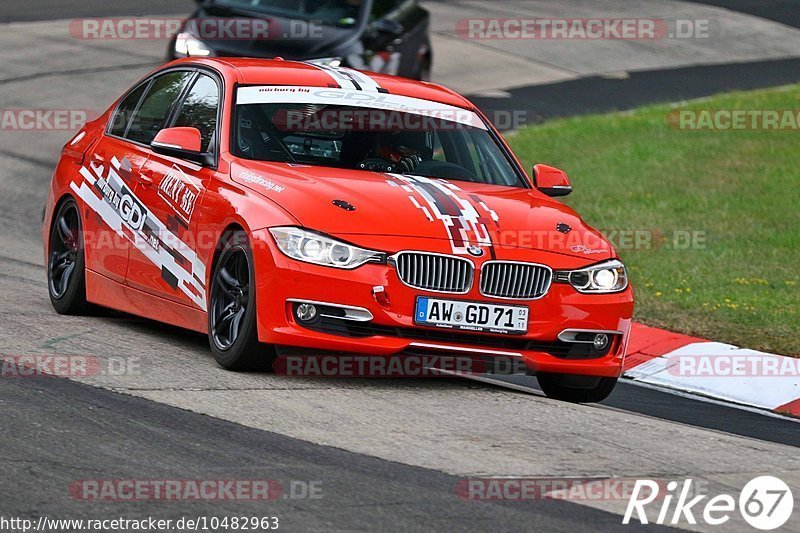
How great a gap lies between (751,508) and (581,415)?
1.61m

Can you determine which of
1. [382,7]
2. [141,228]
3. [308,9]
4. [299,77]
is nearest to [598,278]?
[299,77]

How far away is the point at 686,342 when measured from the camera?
1056cm

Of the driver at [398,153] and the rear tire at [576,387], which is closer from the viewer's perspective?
the rear tire at [576,387]

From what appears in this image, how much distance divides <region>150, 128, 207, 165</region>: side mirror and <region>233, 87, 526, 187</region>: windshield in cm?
21

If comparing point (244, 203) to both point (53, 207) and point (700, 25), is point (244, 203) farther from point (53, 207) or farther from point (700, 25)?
point (700, 25)

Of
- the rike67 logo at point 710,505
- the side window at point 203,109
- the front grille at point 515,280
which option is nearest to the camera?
the rike67 logo at point 710,505

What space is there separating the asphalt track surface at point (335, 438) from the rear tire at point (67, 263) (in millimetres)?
122

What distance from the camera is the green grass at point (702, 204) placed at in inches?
442

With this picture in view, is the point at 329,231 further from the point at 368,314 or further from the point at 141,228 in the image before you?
the point at 141,228
